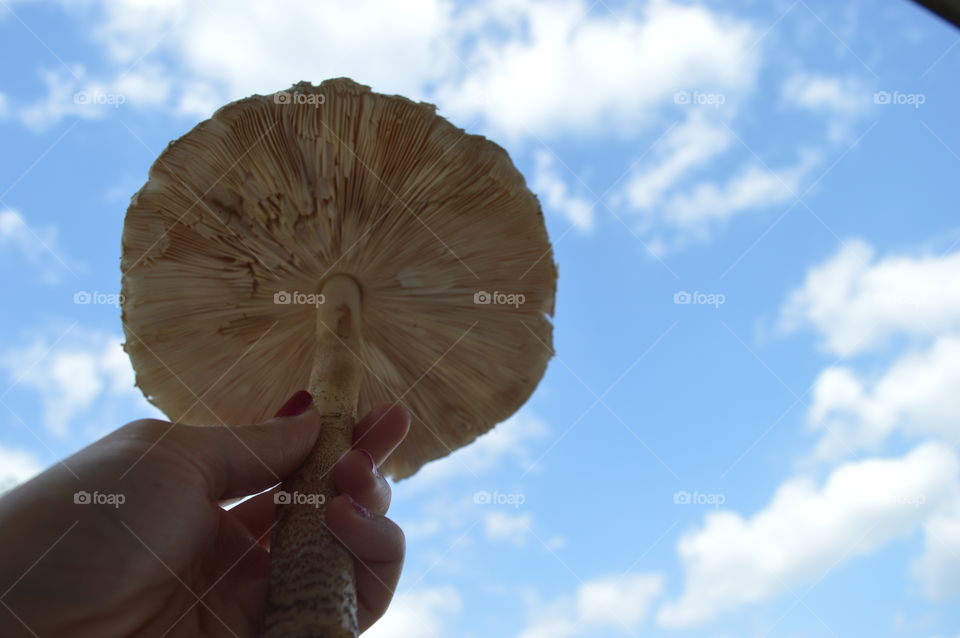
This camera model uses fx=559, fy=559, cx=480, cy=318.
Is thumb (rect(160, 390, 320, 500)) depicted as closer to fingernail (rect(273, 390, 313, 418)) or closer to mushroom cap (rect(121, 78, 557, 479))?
fingernail (rect(273, 390, 313, 418))

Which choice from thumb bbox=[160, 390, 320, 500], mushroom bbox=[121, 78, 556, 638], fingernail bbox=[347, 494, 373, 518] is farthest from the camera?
mushroom bbox=[121, 78, 556, 638]

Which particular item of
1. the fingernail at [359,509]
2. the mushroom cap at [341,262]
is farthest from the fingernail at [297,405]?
the mushroom cap at [341,262]

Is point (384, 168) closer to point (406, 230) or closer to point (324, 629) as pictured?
point (406, 230)

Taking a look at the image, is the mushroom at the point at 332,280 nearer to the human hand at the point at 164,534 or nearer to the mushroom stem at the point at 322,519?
the mushroom stem at the point at 322,519

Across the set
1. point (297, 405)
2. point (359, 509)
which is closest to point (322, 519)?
point (359, 509)

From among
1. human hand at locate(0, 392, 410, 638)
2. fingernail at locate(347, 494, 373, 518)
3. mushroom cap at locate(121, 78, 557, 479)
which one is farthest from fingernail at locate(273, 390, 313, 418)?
mushroom cap at locate(121, 78, 557, 479)

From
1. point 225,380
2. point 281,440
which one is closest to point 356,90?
point 281,440

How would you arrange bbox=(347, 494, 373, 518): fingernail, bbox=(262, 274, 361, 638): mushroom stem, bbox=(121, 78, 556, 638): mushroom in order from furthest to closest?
bbox=(121, 78, 556, 638): mushroom
bbox=(347, 494, 373, 518): fingernail
bbox=(262, 274, 361, 638): mushroom stem
